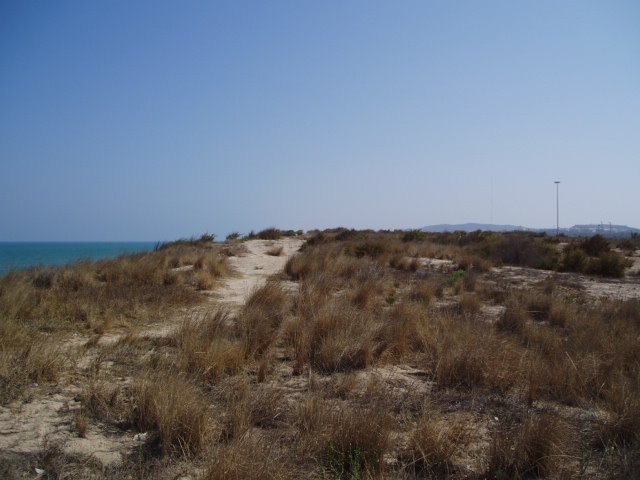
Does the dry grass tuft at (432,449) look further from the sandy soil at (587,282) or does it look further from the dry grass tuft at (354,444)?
the sandy soil at (587,282)

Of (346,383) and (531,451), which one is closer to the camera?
(531,451)

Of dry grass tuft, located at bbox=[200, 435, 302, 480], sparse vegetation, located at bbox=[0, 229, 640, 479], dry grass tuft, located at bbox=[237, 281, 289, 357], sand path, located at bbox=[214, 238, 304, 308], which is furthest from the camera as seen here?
sand path, located at bbox=[214, 238, 304, 308]

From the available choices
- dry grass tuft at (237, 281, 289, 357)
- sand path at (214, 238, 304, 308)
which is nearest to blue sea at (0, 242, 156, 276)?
sand path at (214, 238, 304, 308)

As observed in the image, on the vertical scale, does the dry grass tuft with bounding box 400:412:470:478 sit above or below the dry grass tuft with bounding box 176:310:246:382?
below

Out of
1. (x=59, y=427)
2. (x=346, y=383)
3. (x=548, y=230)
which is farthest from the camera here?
(x=548, y=230)

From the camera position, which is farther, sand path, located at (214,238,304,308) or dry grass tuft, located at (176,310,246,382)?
sand path, located at (214,238,304,308)

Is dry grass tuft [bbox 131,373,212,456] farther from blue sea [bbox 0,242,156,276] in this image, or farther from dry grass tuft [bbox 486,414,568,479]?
blue sea [bbox 0,242,156,276]

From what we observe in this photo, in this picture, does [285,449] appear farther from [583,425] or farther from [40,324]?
[40,324]

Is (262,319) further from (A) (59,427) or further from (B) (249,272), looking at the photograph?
(B) (249,272)

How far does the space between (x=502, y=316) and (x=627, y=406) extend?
4208mm

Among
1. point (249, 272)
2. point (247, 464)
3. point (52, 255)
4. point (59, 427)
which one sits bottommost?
point (52, 255)

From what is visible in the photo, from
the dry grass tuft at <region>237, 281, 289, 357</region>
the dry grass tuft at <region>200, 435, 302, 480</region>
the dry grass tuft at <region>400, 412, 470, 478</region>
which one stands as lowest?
the dry grass tuft at <region>400, 412, 470, 478</region>

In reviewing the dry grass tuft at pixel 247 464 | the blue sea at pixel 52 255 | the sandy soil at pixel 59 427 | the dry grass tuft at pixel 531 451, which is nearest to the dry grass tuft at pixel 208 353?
the sandy soil at pixel 59 427

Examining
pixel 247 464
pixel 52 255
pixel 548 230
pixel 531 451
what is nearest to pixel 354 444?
pixel 247 464
